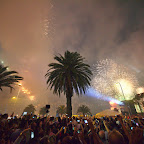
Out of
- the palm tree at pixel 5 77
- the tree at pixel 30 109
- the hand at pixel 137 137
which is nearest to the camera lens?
the hand at pixel 137 137

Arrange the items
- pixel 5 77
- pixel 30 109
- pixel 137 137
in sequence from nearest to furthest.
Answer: pixel 137 137, pixel 5 77, pixel 30 109

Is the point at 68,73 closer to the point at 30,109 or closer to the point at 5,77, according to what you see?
the point at 5,77

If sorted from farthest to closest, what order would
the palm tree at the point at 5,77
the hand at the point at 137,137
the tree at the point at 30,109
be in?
the tree at the point at 30,109 → the palm tree at the point at 5,77 → the hand at the point at 137,137

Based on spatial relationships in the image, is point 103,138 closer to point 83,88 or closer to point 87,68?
point 83,88

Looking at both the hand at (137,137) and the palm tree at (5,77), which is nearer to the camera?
the hand at (137,137)

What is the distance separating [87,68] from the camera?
1769 centimetres

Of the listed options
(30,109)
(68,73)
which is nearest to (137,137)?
(68,73)

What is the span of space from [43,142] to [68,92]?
41.6ft

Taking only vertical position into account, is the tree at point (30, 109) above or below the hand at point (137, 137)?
above

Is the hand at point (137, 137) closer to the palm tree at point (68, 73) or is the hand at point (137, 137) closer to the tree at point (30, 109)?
the palm tree at point (68, 73)

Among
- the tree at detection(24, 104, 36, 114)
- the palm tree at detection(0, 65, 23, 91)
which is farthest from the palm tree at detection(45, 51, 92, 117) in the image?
the tree at detection(24, 104, 36, 114)

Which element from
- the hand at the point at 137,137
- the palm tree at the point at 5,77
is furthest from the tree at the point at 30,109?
the hand at the point at 137,137

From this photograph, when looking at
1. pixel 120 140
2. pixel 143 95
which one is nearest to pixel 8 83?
pixel 120 140

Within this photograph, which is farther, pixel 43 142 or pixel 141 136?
pixel 43 142
